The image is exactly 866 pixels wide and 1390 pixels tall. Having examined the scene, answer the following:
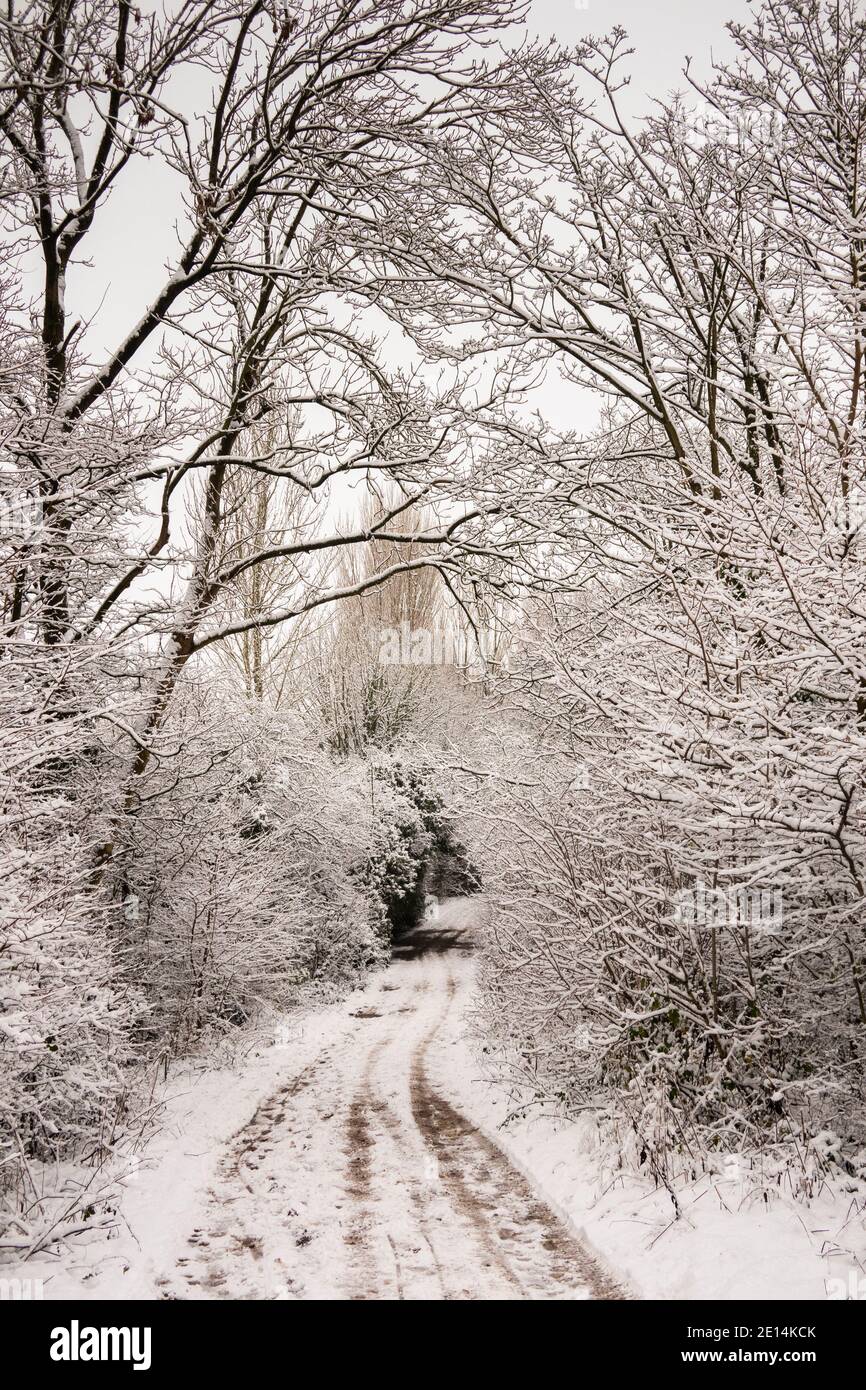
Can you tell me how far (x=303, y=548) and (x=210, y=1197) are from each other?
17.4 feet

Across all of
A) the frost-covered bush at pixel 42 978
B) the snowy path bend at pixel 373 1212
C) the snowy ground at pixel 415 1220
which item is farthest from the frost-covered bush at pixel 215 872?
the frost-covered bush at pixel 42 978

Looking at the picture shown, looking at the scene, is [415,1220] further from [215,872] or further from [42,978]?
[215,872]

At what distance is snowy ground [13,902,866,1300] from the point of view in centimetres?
389

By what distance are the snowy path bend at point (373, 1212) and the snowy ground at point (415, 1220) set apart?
15mm

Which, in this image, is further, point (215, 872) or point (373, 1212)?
point (215, 872)

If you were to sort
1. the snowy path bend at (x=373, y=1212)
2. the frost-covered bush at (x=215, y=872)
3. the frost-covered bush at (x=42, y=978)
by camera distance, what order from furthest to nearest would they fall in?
the frost-covered bush at (x=215, y=872), the snowy path bend at (x=373, y=1212), the frost-covered bush at (x=42, y=978)

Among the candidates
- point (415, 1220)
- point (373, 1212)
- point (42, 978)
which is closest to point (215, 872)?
point (42, 978)

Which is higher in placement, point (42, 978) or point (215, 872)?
point (42, 978)

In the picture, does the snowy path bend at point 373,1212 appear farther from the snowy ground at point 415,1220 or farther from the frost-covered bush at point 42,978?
the frost-covered bush at point 42,978

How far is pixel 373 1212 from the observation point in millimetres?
4969

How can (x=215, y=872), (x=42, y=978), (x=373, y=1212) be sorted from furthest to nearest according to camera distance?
(x=215, y=872) < (x=373, y=1212) < (x=42, y=978)

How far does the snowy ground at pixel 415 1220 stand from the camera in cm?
389

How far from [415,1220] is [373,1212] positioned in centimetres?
30

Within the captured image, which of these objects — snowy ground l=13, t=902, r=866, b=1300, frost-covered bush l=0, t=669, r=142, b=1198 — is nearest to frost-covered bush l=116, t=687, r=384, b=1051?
snowy ground l=13, t=902, r=866, b=1300
